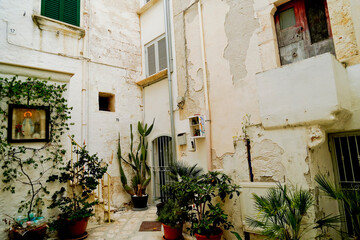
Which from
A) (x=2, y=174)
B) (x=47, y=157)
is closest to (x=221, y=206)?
(x=47, y=157)

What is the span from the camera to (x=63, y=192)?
4473 mm

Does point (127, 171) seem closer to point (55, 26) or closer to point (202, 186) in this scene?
point (202, 186)

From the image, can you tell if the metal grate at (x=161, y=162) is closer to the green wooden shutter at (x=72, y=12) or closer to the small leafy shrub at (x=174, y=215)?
the small leafy shrub at (x=174, y=215)

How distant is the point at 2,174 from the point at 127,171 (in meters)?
3.32

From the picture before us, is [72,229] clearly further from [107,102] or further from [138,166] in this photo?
[107,102]

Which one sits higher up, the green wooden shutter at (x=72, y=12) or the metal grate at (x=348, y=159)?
the green wooden shutter at (x=72, y=12)

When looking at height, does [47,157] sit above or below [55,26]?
below

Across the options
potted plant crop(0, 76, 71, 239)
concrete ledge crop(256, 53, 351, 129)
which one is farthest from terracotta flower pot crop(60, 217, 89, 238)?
concrete ledge crop(256, 53, 351, 129)

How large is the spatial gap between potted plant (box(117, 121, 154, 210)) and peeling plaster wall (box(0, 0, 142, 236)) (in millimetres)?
268

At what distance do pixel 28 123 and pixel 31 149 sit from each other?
0.50m

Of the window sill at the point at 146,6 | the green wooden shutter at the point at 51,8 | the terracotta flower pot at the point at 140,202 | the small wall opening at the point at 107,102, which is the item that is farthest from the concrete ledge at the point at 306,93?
the green wooden shutter at the point at 51,8

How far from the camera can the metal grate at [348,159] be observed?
131 inches

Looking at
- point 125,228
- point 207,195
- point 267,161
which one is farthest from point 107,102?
point 267,161

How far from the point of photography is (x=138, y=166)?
21.6 feet
